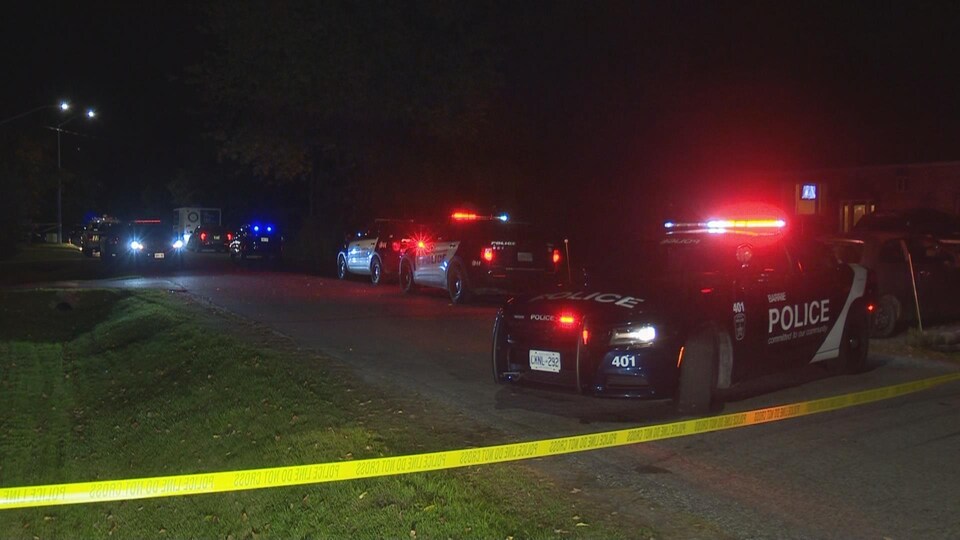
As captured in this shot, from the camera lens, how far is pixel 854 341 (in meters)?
10.3

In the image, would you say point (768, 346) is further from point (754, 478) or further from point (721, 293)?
point (754, 478)

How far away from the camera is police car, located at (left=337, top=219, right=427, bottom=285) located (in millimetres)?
22031

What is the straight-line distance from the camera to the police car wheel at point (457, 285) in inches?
692

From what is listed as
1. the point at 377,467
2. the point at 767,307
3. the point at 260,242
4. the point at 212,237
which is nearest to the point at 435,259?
the point at 767,307

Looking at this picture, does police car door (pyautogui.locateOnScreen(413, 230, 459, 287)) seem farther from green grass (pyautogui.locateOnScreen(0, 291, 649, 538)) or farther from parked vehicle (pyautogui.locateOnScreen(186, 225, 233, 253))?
parked vehicle (pyautogui.locateOnScreen(186, 225, 233, 253))

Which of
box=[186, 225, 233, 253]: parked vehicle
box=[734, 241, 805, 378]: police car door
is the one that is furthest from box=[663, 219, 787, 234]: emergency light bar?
box=[186, 225, 233, 253]: parked vehicle

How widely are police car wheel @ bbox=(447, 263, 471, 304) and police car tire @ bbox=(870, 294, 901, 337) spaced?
7.11m

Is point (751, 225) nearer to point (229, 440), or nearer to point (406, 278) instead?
point (229, 440)

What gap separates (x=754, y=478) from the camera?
642 cm

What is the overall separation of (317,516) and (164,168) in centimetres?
7717

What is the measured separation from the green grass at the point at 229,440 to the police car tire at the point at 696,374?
5.84 ft

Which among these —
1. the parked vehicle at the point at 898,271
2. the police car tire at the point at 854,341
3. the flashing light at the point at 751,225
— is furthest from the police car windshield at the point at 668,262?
the parked vehicle at the point at 898,271

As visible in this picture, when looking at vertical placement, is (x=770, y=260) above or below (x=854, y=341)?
above

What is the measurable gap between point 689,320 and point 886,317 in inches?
271
